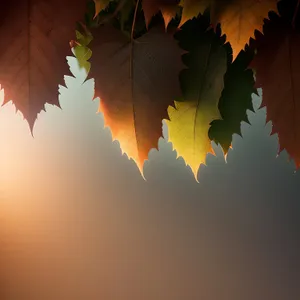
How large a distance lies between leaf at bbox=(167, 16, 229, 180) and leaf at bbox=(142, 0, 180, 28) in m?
0.05

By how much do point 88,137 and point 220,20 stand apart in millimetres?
460

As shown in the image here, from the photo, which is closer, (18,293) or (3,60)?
(3,60)

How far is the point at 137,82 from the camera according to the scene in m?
0.50

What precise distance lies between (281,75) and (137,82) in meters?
0.14

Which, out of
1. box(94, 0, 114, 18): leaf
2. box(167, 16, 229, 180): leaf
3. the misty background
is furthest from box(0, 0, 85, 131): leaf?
the misty background

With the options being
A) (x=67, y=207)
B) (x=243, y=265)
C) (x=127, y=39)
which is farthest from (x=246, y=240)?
(x=127, y=39)

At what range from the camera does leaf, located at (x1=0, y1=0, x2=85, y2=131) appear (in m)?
0.48

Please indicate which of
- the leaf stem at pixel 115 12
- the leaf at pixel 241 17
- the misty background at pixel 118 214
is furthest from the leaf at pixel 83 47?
the misty background at pixel 118 214

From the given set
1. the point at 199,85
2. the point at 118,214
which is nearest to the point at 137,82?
the point at 199,85

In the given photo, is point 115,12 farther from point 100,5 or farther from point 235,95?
point 235,95

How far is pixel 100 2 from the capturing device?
50cm

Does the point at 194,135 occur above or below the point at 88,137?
below

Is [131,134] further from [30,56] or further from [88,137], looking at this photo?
[88,137]

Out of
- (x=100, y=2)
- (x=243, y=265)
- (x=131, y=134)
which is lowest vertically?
(x=243, y=265)
